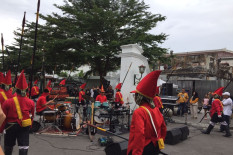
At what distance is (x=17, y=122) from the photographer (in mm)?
4430

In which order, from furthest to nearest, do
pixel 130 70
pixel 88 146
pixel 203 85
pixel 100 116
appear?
pixel 203 85 < pixel 130 70 < pixel 100 116 < pixel 88 146

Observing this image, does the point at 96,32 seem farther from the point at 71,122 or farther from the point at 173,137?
the point at 173,137

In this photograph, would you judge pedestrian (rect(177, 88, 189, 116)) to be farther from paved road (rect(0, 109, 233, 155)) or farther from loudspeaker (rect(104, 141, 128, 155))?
loudspeaker (rect(104, 141, 128, 155))

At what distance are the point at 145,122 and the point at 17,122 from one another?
307 cm

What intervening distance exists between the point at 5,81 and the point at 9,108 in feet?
6.93

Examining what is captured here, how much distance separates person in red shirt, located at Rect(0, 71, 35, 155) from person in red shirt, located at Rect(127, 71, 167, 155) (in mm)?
2694

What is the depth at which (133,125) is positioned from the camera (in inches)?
117

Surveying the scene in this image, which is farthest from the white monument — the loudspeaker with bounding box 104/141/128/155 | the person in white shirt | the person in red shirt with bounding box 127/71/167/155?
the person in red shirt with bounding box 127/71/167/155

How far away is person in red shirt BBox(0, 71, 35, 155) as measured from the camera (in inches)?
172

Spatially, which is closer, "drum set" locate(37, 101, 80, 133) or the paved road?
the paved road

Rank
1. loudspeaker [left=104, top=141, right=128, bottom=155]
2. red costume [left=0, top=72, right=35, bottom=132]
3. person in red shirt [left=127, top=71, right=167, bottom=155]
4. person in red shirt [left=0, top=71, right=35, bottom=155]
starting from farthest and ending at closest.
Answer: loudspeaker [left=104, top=141, right=128, bottom=155], red costume [left=0, top=72, right=35, bottom=132], person in red shirt [left=0, top=71, right=35, bottom=155], person in red shirt [left=127, top=71, right=167, bottom=155]

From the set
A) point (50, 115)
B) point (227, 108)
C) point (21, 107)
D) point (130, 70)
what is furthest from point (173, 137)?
point (130, 70)

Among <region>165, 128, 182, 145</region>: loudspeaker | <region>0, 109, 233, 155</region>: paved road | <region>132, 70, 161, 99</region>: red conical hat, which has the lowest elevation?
<region>0, 109, 233, 155</region>: paved road

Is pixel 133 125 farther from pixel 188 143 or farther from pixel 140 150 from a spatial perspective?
pixel 188 143
